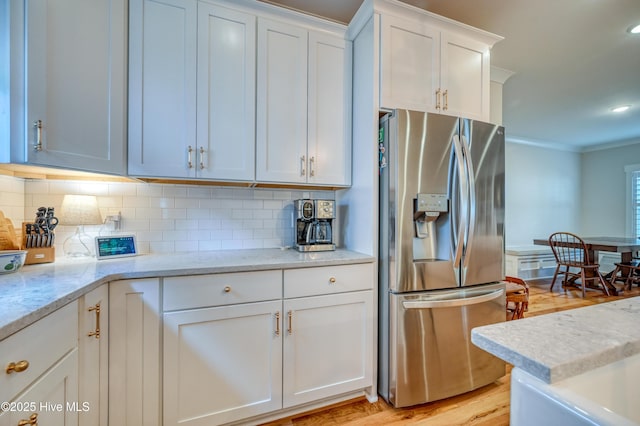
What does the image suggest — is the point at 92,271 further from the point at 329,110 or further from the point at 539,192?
the point at 539,192

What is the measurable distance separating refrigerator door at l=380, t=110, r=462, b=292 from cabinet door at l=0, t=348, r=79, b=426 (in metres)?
1.48

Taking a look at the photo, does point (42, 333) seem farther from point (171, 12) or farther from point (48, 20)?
point (171, 12)

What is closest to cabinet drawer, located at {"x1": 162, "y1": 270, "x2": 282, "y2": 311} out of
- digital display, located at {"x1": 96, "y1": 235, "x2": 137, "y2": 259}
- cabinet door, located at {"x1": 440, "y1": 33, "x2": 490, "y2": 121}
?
digital display, located at {"x1": 96, "y1": 235, "x2": 137, "y2": 259}

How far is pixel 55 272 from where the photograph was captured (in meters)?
1.28

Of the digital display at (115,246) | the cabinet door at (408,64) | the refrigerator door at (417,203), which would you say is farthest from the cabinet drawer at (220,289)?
the cabinet door at (408,64)

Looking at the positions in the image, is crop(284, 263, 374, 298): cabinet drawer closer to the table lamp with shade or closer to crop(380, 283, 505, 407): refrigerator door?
crop(380, 283, 505, 407): refrigerator door

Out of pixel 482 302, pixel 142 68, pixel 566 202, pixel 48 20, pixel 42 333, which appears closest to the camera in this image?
pixel 42 333

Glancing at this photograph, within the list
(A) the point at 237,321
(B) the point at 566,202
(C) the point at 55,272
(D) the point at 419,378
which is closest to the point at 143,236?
(C) the point at 55,272

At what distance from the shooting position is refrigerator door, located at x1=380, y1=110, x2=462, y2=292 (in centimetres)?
161

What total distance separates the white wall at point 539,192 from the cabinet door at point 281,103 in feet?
16.0

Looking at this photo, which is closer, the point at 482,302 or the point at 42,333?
the point at 42,333

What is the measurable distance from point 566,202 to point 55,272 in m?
7.96

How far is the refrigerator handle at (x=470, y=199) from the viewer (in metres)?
1.69

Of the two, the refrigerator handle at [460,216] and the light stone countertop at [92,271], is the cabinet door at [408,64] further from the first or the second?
the light stone countertop at [92,271]
